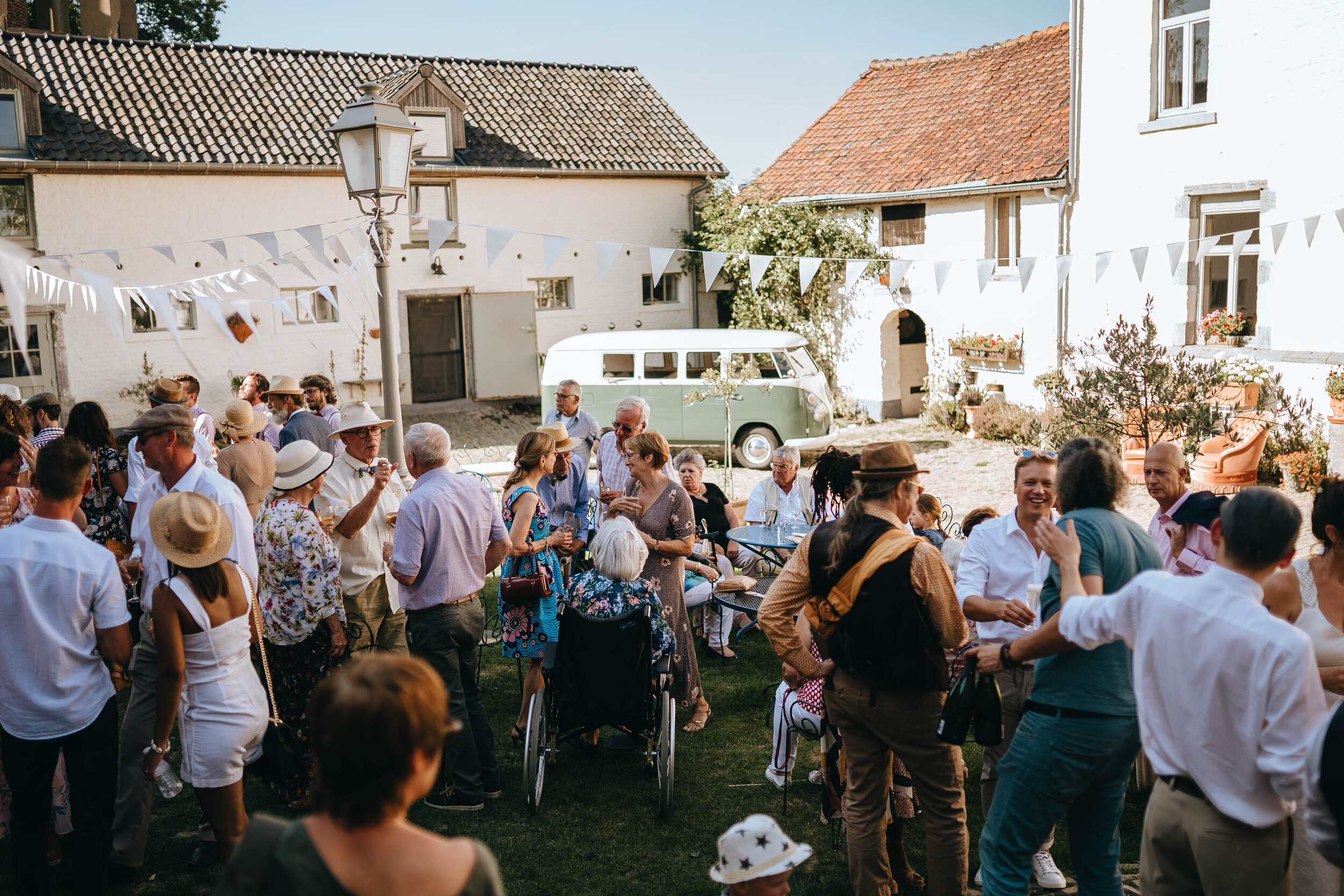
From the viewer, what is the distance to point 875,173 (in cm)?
1789

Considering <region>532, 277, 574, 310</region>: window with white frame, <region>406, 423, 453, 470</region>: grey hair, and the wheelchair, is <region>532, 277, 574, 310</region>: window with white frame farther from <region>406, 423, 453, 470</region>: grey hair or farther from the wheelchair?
the wheelchair

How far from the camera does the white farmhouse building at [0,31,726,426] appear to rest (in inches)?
637

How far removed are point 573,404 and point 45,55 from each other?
49.7 ft

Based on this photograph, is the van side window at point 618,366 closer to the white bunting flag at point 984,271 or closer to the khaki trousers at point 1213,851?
the white bunting flag at point 984,271

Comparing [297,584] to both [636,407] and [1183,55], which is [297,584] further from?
[1183,55]

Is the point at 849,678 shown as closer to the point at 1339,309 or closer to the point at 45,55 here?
the point at 1339,309

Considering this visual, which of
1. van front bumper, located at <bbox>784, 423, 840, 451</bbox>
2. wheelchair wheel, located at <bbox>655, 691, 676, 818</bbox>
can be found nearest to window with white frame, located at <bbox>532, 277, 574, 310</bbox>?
van front bumper, located at <bbox>784, 423, 840, 451</bbox>

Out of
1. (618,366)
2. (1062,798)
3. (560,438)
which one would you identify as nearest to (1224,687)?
(1062,798)

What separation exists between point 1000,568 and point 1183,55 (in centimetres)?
1130

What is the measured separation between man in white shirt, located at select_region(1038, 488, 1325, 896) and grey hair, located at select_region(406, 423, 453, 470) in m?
2.86

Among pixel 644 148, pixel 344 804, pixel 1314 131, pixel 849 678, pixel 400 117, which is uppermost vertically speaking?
pixel 644 148

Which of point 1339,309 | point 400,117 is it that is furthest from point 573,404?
point 1339,309

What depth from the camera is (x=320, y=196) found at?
18.1m

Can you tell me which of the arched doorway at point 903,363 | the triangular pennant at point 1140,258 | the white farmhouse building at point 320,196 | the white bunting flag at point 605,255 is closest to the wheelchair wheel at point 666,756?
the white bunting flag at point 605,255
